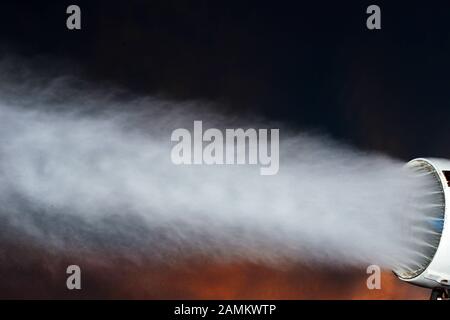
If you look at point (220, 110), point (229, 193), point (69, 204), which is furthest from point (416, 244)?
point (69, 204)

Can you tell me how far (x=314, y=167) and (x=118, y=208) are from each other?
2964 mm

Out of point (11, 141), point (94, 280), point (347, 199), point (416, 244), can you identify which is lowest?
point (94, 280)

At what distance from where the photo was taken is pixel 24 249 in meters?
8.84

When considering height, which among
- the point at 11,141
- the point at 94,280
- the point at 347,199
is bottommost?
the point at 94,280

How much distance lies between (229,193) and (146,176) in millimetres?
1255

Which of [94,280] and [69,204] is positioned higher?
[69,204]

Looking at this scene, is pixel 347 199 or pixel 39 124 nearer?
pixel 347 199

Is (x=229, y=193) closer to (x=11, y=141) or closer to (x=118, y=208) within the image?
(x=118, y=208)

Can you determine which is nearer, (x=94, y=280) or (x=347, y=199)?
(x=347, y=199)

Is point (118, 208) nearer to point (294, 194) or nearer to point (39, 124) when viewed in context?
point (39, 124)

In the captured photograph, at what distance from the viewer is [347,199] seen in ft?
26.0
